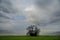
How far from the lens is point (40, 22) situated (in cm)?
268

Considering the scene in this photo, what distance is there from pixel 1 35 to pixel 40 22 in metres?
0.72

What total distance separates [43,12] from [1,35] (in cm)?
84

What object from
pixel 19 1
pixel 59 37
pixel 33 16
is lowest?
pixel 59 37

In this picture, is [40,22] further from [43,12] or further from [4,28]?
Result: [4,28]

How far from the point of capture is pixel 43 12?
2.68 m

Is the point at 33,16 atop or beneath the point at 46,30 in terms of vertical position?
atop

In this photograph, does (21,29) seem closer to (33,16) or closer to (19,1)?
(33,16)

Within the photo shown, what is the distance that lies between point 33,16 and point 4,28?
0.55 meters

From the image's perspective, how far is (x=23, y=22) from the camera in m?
2.68

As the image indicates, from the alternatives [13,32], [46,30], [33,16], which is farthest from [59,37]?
[13,32]

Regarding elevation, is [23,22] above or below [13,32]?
above

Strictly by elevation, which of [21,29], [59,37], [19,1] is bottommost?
[59,37]

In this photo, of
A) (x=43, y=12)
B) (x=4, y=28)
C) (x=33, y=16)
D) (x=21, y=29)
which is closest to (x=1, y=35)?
(x=4, y=28)

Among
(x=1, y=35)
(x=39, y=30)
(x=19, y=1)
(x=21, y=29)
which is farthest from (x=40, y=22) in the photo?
(x=1, y=35)
